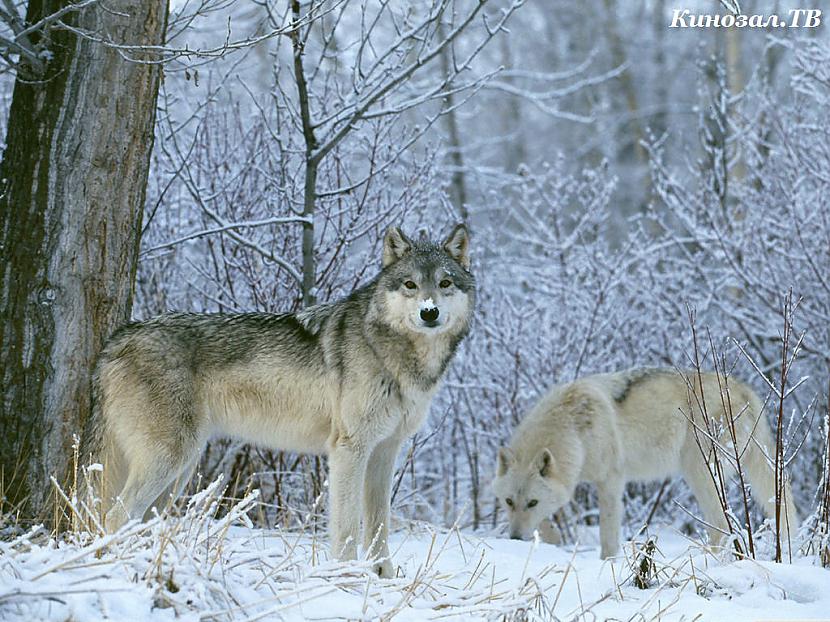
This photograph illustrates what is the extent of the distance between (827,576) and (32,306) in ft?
13.7

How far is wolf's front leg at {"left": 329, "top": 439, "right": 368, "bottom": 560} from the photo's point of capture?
5012mm

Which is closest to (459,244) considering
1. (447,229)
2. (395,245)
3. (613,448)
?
(395,245)

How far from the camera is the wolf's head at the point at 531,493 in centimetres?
741

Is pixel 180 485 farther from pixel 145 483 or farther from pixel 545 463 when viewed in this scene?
pixel 545 463

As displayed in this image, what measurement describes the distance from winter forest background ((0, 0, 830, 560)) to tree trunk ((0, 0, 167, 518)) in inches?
19.9

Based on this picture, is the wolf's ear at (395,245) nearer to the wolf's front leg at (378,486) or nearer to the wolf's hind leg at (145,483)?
the wolf's front leg at (378,486)

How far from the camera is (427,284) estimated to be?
518 centimetres

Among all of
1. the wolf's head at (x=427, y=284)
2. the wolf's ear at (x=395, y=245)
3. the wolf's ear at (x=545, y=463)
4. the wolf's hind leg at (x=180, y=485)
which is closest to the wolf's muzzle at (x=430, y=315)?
the wolf's head at (x=427, y=284)

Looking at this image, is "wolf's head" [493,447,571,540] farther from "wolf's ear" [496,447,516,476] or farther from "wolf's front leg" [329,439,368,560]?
"wolf's front leg" [329,439,368,560]

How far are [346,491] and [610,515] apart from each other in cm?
303

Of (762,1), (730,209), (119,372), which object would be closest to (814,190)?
(730,209)

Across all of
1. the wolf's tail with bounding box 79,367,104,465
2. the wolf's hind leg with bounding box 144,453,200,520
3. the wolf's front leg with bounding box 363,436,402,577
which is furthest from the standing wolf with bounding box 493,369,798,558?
the wolf's tail with bounding box 79,367,104,465

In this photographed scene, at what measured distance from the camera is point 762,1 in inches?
745

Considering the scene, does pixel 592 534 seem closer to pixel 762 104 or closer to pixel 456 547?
pixel 456 547
